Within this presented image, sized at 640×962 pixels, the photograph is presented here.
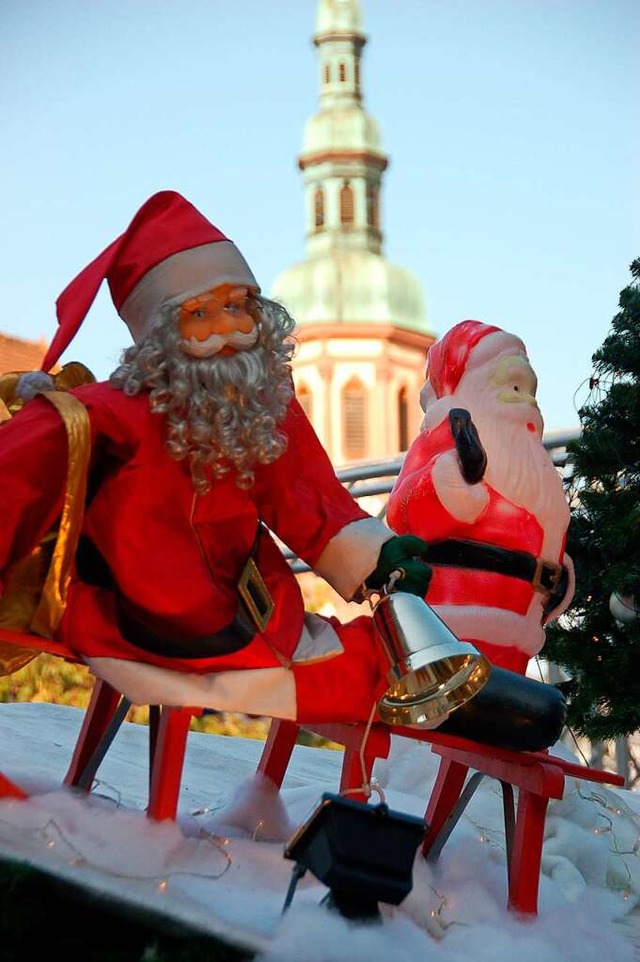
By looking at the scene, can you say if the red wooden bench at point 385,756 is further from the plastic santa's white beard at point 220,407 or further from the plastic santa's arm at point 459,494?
the plastic santa's arm at point 459,494

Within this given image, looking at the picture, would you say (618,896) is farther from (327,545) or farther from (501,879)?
(327,545)

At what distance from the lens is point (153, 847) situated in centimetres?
228

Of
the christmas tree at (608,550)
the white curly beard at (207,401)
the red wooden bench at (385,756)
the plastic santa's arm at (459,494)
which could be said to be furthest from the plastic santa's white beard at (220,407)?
the christmas tree at (608,550)

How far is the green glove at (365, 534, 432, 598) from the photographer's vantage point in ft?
8.23

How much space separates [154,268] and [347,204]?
85.0 feet

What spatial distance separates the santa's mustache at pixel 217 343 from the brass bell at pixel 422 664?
0.51m

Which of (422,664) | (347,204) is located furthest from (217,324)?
(347,204)

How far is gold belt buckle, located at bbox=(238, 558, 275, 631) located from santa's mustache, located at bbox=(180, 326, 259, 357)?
36 centimetres

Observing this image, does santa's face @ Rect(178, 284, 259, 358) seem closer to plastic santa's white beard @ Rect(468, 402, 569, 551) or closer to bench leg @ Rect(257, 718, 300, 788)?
bench leg @ Rect(257, 718, 300, 788)

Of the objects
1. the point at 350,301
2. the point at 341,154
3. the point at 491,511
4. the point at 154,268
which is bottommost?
the point at 491,511

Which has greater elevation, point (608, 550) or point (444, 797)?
point (608, 550)

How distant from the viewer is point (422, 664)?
226 cm

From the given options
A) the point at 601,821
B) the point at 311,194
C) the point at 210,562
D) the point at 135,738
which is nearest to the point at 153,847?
the point at 210,562

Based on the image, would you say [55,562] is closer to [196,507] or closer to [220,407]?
[196,507]
